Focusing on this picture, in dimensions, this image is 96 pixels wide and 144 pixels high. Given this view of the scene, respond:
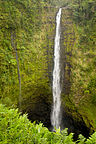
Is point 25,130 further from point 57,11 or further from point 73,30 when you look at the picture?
point 57,11

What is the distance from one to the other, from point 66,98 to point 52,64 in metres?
4.60

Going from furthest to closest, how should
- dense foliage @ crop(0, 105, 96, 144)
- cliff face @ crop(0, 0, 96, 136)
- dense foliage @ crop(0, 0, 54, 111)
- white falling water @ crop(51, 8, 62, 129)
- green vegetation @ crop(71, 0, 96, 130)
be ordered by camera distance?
white falling water @ crop(51, 8, 62, 129)
green vegetation @ crop(71, 0, 96, 130)
cliff face @ crop(0, 0, 96, 136)
dense foliage @ crop(0, 0, 54, 111)
dense foliage @ crop(0, 105, 96, 144)

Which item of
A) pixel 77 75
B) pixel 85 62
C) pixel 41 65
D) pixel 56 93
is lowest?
pixel 56 93

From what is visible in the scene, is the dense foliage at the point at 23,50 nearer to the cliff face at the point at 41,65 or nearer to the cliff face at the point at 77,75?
the cliff face at the point at 41,65

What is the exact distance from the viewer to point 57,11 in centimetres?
1435

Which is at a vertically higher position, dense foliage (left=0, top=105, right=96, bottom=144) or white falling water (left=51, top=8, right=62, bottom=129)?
dense foliage (left=0, top=105, right=96, bottom=144)

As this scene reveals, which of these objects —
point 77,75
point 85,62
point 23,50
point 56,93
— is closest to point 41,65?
point 23,50

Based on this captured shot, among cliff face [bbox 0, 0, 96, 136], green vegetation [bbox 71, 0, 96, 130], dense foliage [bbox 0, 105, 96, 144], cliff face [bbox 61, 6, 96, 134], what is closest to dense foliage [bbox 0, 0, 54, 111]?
cliff face [bbox 0, 0, 96, 136]

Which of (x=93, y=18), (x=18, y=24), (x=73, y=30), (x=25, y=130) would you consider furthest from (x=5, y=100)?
(x=93, y=18)

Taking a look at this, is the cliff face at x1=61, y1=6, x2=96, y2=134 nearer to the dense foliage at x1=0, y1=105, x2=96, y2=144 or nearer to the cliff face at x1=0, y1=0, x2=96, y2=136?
the cliff face at x1=0, y1=0, x2=96, y2=136

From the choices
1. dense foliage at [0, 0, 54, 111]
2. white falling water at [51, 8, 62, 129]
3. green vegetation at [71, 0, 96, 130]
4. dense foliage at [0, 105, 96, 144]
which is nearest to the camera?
dense foliage at [0, 105, 96, 144]

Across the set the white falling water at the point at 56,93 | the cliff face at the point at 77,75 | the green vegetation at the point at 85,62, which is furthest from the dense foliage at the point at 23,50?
the green vegetation at the point at 85,62

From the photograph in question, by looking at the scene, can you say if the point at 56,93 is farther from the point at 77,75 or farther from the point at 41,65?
the point at 41,65

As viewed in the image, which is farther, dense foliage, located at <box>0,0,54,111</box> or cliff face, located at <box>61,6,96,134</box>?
cliff face, located at <box>61,6,96,134</box>
